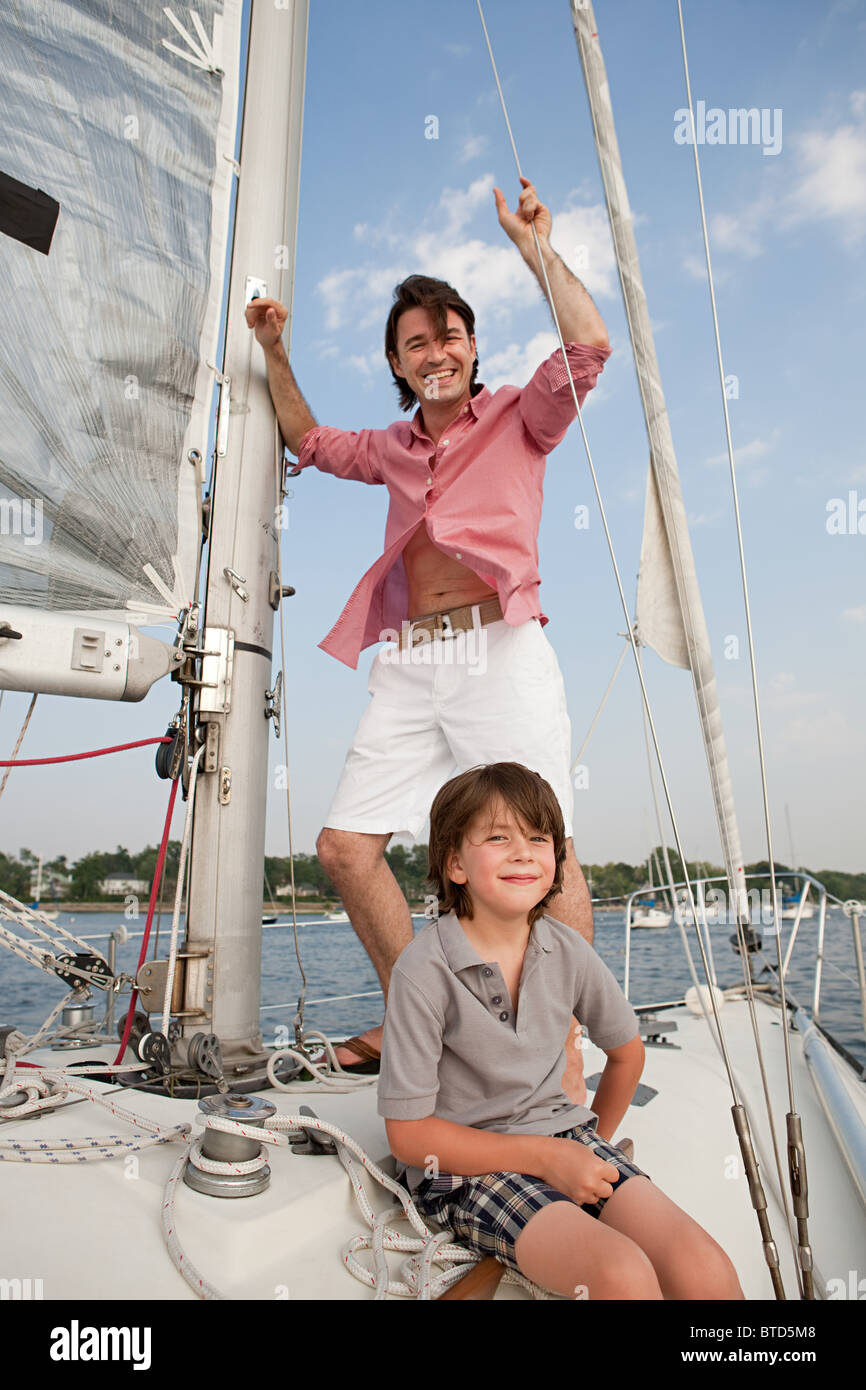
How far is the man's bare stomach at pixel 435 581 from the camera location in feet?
7.12

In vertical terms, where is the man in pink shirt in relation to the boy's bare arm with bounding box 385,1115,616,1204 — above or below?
above

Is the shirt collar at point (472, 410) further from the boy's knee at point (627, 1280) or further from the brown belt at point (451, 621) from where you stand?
the boy's knee at point (627, 1280)

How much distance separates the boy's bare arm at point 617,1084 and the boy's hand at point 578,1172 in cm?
27

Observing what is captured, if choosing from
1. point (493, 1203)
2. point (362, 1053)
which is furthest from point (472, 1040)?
point (362, 1053)

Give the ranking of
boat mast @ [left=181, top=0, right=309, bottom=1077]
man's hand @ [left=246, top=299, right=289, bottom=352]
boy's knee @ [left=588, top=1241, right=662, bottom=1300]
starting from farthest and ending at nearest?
man's hand @ [left=246, top=299, right=289, bottom=352] → boat mast @ [left=181, top=0, right=309, bottom=1077] → boy's knee @ [left=588, top=1241, right=662, bottom=1300]

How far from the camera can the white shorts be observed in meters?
1.97

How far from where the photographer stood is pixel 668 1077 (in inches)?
85.2

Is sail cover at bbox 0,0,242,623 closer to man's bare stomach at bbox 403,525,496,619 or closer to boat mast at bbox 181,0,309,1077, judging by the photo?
boat mast at bbox 181,0,309,1077

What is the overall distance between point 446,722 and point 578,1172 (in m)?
1.08

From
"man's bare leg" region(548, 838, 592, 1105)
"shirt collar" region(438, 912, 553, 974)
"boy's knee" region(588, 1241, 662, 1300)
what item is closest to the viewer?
"boy's knee" region(588, 1241, 662, 1300)

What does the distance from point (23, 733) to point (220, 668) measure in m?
0.50

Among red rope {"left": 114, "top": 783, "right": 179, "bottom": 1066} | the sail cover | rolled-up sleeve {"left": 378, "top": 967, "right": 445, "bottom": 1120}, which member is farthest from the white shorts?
rolled-up sleeve {"left": 378, "top": 967, "right": 445, "bottom": 1120}
